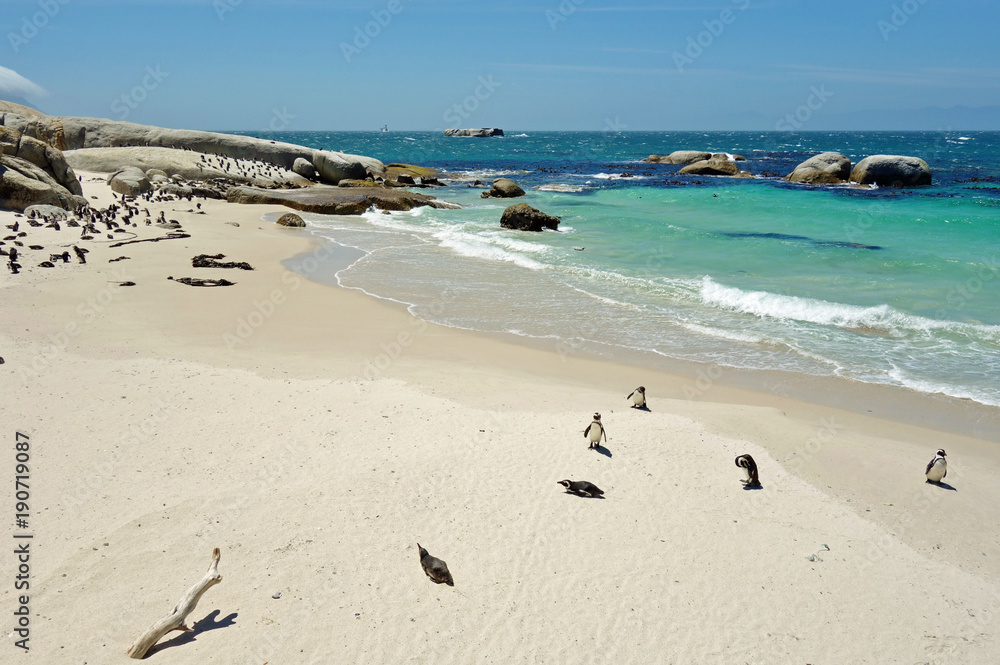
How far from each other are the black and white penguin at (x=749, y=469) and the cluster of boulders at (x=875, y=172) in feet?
135

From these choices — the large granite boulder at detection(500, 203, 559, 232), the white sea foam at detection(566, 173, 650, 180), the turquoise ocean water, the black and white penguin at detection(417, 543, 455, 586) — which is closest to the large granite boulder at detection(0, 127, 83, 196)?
the turquoise ocean water

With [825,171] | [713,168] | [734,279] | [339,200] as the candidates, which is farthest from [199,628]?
[713,168]

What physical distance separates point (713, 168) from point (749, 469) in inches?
1979

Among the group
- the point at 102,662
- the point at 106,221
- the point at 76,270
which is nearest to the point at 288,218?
the point at 106,221

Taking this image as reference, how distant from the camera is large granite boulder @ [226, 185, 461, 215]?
93.8 ft

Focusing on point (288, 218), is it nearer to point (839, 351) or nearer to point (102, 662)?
point (839, 351)

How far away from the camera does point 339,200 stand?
29156 mm

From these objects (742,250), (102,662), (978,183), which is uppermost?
(978,183)

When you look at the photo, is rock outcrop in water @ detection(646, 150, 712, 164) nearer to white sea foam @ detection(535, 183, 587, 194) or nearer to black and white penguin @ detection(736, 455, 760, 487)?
white sea foam @ detection(535, 183, 587, 194)

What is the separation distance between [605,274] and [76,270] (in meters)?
12.6

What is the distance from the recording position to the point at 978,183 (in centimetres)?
4106

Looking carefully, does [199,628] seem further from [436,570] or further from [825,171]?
[825,171]

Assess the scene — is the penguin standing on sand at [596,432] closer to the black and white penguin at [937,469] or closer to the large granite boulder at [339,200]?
the black and white penguin at [937,469]

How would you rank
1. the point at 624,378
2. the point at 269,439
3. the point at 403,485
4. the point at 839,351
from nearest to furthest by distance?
the point at 403,485 → the point at 269,439 → the point at 624,378 → the point at 839,351
